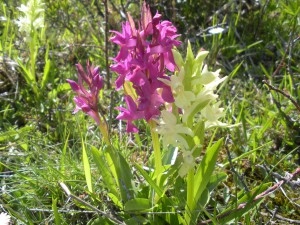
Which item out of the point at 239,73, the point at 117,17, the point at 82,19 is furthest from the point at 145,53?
the point at 82,19

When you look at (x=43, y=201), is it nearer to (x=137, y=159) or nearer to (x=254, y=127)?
(x=137, y=159)

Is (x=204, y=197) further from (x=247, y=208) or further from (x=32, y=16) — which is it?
(x=32, y=16)

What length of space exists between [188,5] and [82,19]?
0.83 meters

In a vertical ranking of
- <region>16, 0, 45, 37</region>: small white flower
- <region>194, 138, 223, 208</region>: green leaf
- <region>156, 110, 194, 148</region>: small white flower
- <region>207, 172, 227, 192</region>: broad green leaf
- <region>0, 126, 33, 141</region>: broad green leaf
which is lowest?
<region>207, 172, 227, 192</region>: broad green leaf

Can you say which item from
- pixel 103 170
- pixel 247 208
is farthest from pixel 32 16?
pixel 247 208

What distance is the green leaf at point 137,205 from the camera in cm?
136

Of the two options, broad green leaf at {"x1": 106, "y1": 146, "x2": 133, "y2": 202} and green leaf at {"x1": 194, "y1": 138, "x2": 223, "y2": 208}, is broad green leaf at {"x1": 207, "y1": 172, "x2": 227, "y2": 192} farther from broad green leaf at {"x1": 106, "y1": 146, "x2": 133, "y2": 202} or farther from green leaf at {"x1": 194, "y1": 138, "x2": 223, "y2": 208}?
broad green leaf at {"x1": 106, "y1": 146, "x2": 133, "y2": 202}

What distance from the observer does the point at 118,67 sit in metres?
1.27

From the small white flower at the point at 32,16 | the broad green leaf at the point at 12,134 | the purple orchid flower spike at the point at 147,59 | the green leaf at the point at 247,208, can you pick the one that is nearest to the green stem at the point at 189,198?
Result: the green leaf at the point at 247,208

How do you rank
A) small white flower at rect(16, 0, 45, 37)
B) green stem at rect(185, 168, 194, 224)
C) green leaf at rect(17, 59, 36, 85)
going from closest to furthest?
green stem at rect(185, 168, 194, 224)
green leaf at rect(17, 59, 36, 85)
small white flower at rect(16, 0, 45, 37)

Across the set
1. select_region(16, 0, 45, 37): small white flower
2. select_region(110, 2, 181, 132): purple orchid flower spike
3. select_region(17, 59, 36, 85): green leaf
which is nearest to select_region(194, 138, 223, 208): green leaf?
select_region(110, 2, 181, 132): purple orchid flower spike

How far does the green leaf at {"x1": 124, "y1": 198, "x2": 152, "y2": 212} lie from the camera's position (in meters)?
1.36

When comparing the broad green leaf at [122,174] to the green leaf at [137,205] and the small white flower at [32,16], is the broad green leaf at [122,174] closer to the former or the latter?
the green leaf at [137,205]

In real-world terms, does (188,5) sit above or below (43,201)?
above
